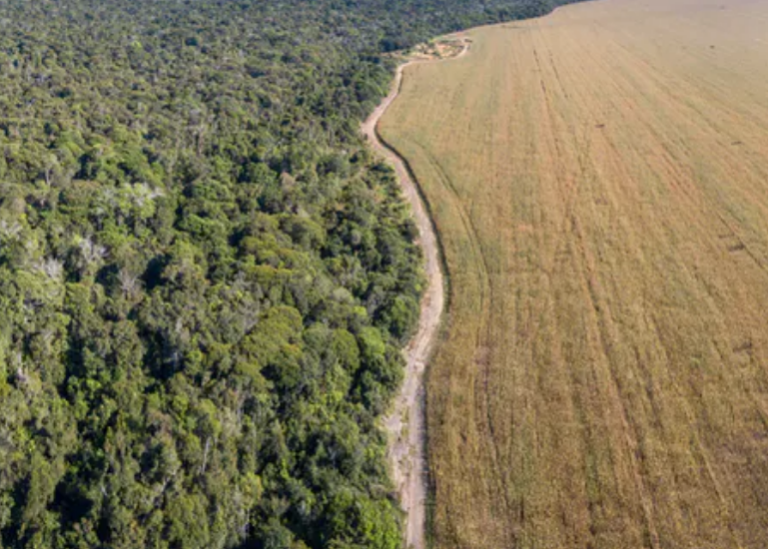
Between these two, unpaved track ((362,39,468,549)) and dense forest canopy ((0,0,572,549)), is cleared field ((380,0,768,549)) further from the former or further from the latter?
dense forest canopy ((0,0,572,549))

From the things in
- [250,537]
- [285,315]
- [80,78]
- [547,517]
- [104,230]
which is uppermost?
[80,78]

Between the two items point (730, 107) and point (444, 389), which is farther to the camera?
point (730, 107)

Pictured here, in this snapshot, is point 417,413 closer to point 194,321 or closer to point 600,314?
point 194,321

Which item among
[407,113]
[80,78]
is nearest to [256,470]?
[407,113]

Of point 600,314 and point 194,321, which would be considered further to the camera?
point 600,314

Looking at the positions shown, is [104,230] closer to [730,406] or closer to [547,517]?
[547,517]

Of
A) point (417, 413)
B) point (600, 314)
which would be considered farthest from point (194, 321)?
point (600, 314)

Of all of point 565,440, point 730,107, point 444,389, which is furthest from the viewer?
point 730,107
